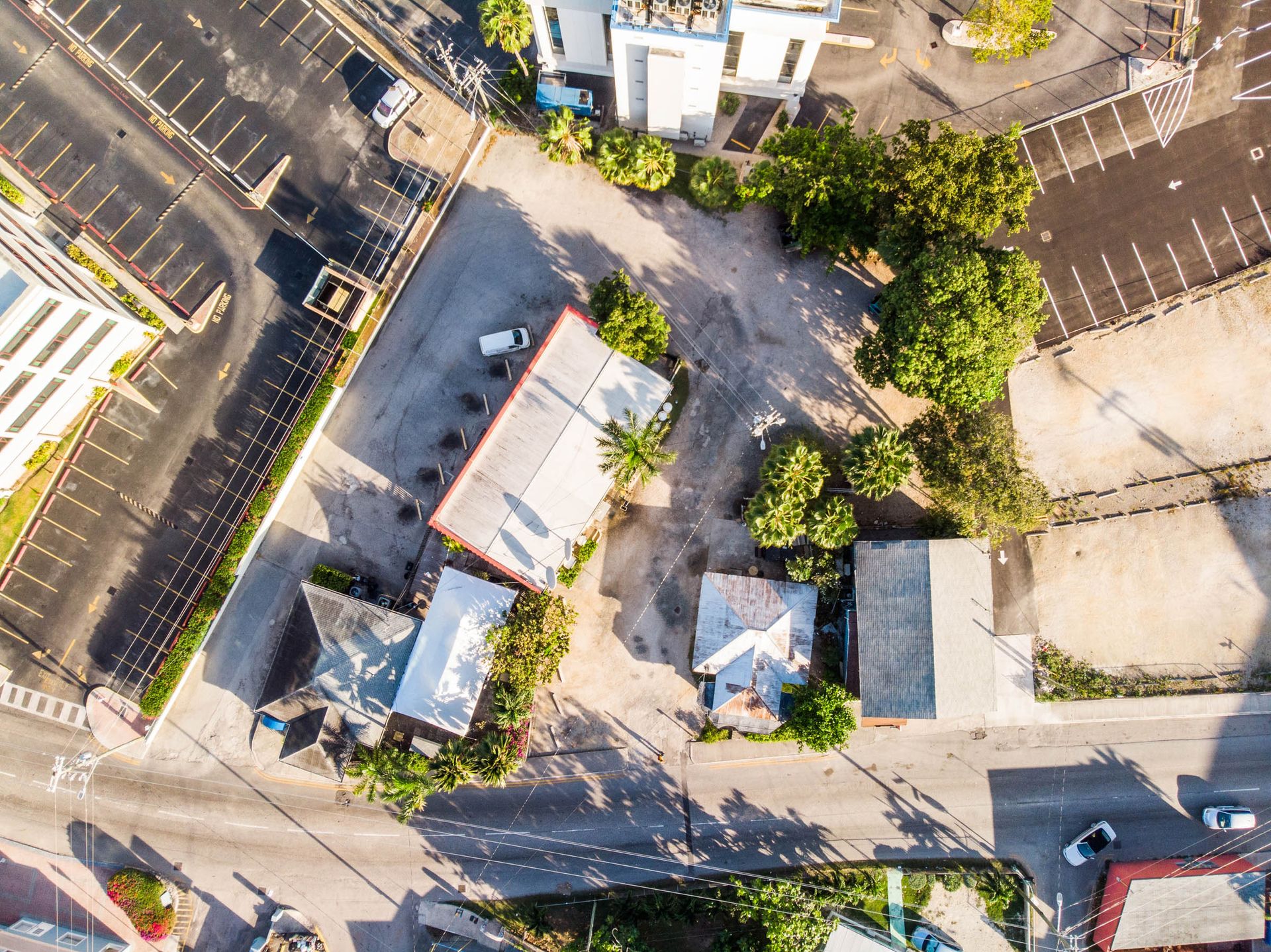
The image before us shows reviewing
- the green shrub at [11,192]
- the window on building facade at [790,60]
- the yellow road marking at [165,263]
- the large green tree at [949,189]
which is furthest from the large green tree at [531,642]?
the green shrub at [11,192]

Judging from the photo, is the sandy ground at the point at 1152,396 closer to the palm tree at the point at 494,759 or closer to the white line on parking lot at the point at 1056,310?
the white line on parking lot at the point at 1056,310

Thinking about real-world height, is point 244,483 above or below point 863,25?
below

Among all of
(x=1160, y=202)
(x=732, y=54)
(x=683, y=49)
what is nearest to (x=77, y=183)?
(x=683, y=49)

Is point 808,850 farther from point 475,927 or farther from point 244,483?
point 244,483

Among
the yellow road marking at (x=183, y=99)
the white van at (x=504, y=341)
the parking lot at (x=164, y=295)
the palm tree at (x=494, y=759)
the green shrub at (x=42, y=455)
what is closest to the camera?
the palm tree at (x=494, y=759)

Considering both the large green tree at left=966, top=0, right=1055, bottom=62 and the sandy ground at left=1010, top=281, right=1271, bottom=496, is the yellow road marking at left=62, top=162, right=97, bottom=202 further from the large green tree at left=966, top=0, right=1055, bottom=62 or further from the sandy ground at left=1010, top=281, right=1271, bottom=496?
the sandy ground at left=1010, top=281, right=1271, bottom=496

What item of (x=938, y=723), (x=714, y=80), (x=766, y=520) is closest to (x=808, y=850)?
(x=938, y=723)
